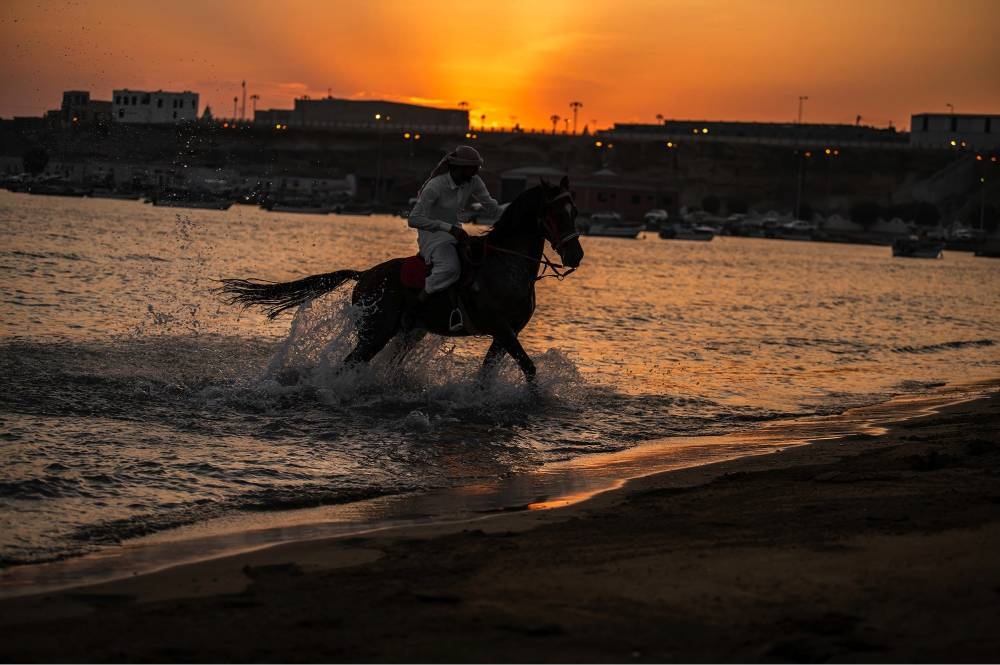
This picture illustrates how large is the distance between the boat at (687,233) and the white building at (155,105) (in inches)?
2199

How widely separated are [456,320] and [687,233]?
415 feet

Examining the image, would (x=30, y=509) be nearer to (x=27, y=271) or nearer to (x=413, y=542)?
(x=413, y=542)

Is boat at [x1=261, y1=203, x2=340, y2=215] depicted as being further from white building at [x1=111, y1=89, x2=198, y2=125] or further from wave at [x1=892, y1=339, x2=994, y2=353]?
wave at [x1=892, y1=339, x2=994, y2=353]

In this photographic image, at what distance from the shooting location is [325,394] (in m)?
14.6

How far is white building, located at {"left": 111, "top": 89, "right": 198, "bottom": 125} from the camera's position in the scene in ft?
481

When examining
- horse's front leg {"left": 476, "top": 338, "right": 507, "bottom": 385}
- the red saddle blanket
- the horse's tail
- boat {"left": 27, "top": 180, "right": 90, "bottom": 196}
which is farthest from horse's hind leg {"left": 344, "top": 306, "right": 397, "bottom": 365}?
boat {"left": 27, "top": 180, "right": 90, "bottom": 196}

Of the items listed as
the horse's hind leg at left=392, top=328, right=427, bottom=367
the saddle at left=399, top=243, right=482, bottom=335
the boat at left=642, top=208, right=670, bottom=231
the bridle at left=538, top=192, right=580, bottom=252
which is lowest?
the horse's hind leg at left=392, top=328, right=427, bottom=367

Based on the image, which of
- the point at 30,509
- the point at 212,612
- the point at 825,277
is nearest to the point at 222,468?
the point at 30,509

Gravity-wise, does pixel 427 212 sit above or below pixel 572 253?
above

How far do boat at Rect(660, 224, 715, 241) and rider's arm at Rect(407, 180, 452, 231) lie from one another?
12559 cm

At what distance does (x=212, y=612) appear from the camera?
20.4 feet

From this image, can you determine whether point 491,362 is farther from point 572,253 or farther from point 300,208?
point 300,208

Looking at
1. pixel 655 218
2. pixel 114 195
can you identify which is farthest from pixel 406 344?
pixel 655 218

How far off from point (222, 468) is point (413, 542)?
Answer: 3251 mm
